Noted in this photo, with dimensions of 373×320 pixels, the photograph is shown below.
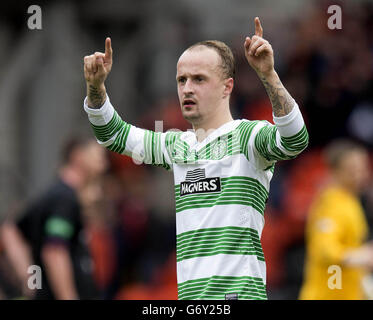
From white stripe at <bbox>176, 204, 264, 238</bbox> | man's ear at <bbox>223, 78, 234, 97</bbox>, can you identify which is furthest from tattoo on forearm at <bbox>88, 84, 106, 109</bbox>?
white stripe at <bbox>176, 204, 264, 238</bbox>

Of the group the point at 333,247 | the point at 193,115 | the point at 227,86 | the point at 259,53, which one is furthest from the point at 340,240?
the point at 259,53

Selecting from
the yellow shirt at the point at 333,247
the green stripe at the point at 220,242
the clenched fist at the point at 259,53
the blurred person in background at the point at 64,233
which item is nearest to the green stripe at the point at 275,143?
the clenched fist at the point at 259,53

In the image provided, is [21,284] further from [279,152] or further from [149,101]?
[279,152]

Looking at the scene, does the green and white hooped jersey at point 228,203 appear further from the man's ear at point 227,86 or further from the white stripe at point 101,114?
the white stripe at point 101,114

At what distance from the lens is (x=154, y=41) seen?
504 inches

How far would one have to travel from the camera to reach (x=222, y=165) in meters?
4.73

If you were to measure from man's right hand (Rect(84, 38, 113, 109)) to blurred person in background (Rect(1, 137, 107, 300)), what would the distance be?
Answer: 3.39 m

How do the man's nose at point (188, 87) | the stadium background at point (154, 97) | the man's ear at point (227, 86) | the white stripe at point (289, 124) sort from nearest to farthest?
the white stripe at point (289, 124) < the man's nose at point (188, 87) < the man's ear at point (227, 86) < the stadium background at point (154, 97)

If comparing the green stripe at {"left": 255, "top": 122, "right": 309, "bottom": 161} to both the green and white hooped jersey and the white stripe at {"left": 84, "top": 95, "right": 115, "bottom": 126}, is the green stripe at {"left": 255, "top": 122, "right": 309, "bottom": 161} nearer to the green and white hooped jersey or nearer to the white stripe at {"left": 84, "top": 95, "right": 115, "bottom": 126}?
the green and white hooped jersey

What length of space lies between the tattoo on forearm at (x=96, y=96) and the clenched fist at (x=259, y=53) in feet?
2.96

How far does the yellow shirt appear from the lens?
849 cm

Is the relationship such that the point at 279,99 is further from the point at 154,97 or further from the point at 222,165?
the point at 154,97

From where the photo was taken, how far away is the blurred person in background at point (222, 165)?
14.9 feet

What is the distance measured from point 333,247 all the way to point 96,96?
405 cm
